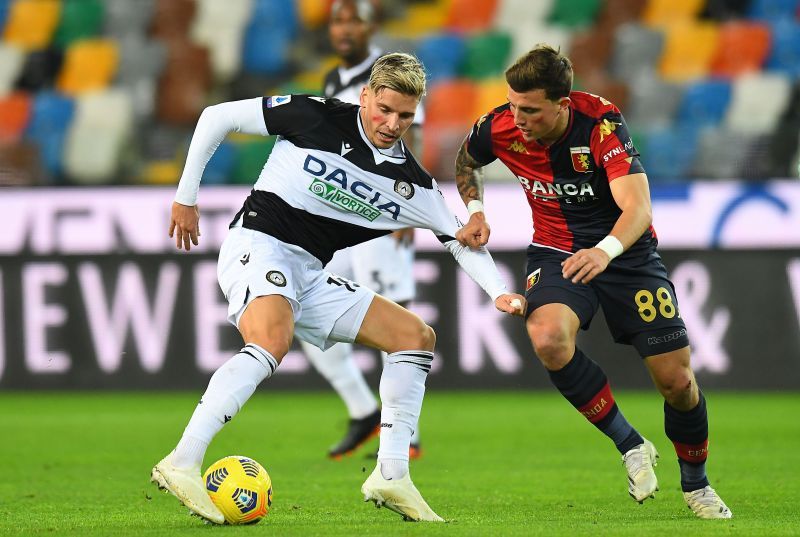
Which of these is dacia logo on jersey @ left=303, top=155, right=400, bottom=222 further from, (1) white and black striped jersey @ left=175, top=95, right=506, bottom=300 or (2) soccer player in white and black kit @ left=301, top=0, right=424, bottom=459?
(2) soccer player in white and black kit @ left=301, top=0, right=424, bottom=459

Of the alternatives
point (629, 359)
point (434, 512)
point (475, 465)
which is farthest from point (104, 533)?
point (629, 359)

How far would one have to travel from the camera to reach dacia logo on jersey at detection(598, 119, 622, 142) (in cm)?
557

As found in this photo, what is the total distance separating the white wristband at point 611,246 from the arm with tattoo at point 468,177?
0.81 meters

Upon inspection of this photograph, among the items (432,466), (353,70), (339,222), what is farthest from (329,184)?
(353,70)

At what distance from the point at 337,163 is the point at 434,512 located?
4.91 feet

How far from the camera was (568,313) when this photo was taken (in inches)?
219

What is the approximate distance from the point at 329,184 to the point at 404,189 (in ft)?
1.05

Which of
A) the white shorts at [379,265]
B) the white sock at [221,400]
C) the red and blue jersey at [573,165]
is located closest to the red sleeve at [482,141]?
the red and blue jersey at [573,165]

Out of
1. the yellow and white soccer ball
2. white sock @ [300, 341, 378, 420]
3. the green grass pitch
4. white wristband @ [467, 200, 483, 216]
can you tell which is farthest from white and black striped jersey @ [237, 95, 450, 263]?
white sock @ [300, 341, 378, 420]

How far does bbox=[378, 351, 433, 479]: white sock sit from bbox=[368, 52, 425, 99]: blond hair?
1.08 m

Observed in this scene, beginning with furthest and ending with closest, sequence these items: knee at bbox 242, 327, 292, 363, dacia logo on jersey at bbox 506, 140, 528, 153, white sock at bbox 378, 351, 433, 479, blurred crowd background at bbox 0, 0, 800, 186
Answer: blurred crowd background at bbox 0, 0, 800, 186, dacia logo on jersey at bbox 506, 140, 528, 153, white sock at bbox 378, 351, 433, 479, knee at bbox 242, 327, 292, 363

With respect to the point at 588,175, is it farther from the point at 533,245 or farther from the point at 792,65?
the point at 792,65

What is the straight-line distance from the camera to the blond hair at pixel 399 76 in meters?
5.33

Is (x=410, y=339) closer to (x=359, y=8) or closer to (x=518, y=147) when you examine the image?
(x=518, y=147)
